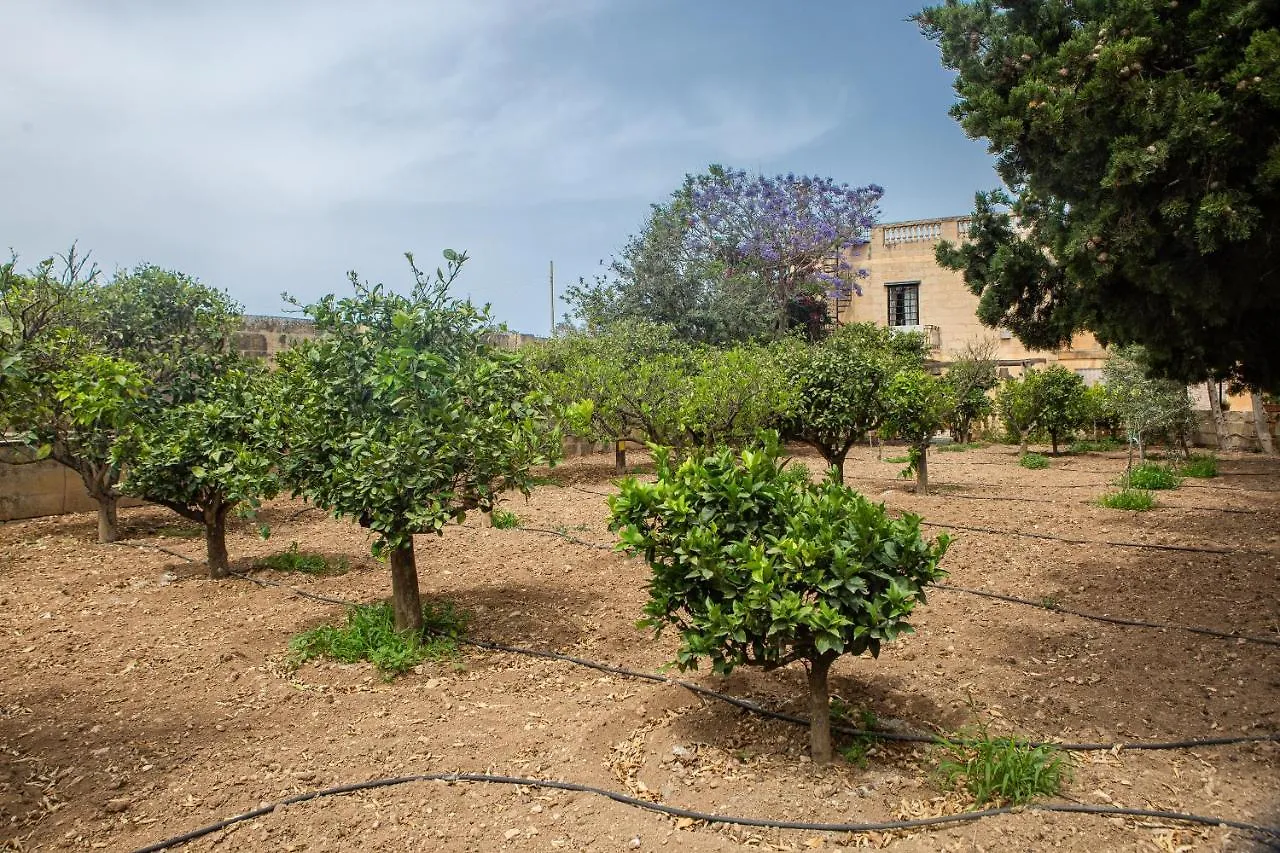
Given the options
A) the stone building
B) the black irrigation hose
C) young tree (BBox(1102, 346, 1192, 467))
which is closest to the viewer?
the black irrigation hose

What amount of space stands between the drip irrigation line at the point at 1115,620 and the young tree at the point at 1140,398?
6497 millimetres

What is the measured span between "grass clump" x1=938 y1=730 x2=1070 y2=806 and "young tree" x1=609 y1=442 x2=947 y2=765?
1.67ft

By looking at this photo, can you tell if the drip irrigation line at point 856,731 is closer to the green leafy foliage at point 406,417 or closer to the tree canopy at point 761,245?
the green leafy foliage at point 406,417

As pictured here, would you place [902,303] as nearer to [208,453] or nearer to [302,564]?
[302,564]

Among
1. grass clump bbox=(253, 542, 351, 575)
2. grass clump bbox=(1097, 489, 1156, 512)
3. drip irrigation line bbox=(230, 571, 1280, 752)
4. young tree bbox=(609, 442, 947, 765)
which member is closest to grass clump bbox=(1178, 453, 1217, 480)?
grass clump bbox=(1097, 489, 1156, 512)

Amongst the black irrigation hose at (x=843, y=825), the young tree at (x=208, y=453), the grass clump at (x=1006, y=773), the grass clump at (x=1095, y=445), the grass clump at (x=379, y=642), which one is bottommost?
the black irrigation hose at (x=843, y=825)

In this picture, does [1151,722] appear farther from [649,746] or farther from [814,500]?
[649,746]

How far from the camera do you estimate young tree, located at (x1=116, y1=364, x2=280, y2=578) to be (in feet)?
19.1

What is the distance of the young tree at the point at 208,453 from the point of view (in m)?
5.81

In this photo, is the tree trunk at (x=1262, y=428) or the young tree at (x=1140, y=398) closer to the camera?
the young tree at (x=1140, y=398)

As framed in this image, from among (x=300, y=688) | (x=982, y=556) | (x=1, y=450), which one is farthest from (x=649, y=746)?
(x=1, y=450)

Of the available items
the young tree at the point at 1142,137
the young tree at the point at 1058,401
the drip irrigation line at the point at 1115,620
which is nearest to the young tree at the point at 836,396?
the drip irrigation line at the point at 1115,620

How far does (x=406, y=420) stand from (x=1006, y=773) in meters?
3.31

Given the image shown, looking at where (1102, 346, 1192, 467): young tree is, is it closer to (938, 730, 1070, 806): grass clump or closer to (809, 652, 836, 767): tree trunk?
(938, 730, 1070, 806): grass clump
